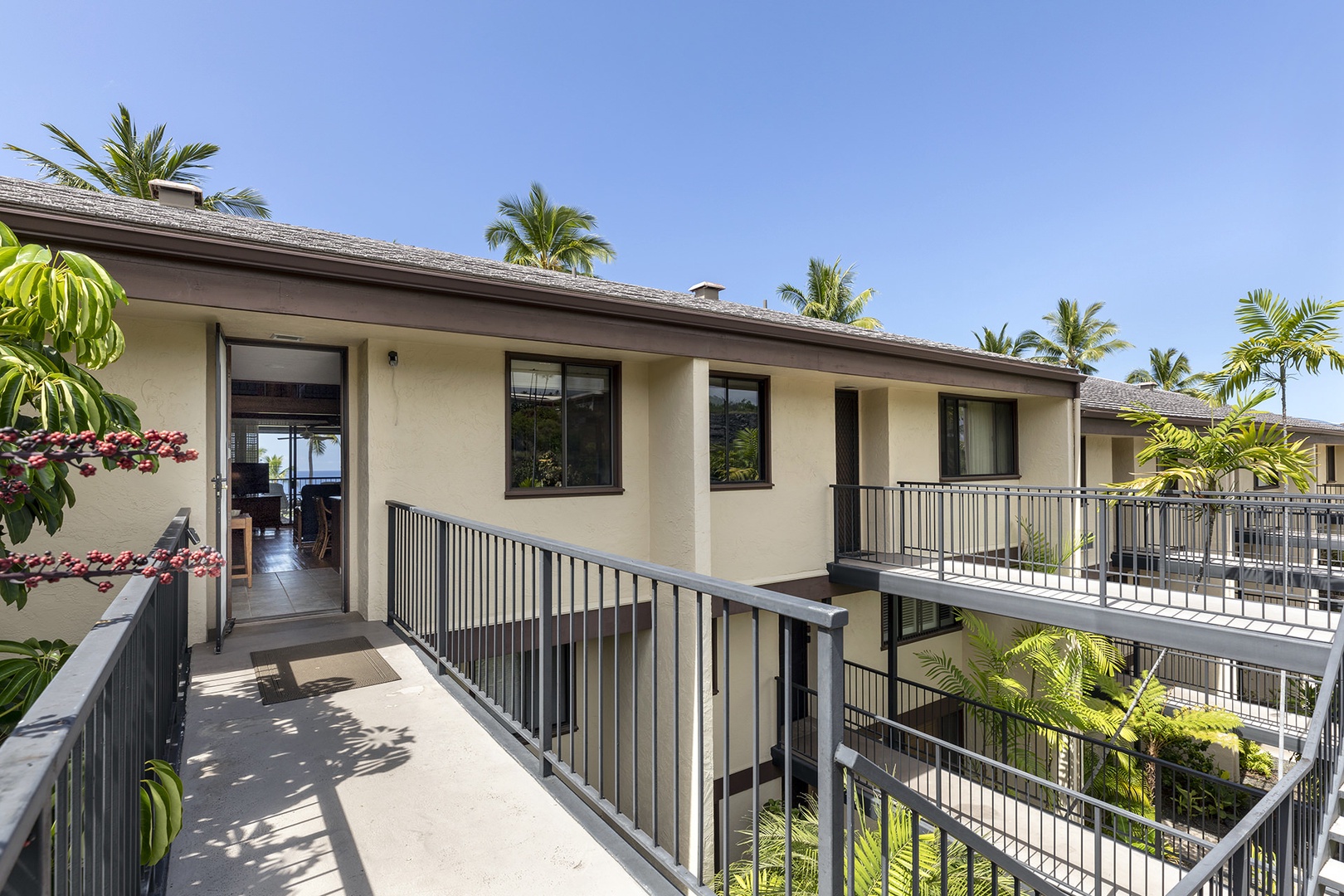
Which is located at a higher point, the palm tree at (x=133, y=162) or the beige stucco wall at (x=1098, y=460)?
the palm tree at (x=133, y=162)

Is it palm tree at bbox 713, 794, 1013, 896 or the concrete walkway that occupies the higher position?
the concrete walkway

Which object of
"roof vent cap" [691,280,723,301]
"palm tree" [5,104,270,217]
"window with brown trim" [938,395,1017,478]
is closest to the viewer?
"window with brown trim" [938,395,1017,478]

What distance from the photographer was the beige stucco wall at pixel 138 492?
198 inches

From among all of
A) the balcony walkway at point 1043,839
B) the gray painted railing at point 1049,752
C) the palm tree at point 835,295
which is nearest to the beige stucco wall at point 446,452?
the balcony walkway at point 1043,839

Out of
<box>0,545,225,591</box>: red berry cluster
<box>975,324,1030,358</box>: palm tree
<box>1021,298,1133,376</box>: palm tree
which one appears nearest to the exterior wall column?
<box>0,545,225,591</box>: red berry cluster

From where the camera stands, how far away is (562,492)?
24.7 feet

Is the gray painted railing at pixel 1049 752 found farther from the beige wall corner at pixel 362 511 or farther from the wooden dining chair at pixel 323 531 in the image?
the wooden dining chair at pixel 323 531

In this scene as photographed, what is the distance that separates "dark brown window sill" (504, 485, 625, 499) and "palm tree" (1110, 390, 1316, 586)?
7574 mm

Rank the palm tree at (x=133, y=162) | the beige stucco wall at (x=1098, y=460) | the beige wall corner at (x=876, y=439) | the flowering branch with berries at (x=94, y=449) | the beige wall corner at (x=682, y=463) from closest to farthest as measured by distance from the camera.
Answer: the flowering branch with berries at (x=94, y=449) < the beige wall corner at (x=682, y=463) < the beige wall corner at (x=876, y=439) < the beige stucco wall at (x=1098, y=460) < the palm tree at (x=133, y=162)

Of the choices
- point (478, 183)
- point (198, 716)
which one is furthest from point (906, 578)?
point (478, 183)

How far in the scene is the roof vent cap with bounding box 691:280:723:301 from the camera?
493 inches

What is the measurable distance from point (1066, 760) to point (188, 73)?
21.7 meters

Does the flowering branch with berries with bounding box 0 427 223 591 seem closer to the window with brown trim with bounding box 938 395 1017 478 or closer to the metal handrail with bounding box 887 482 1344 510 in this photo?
the metal handrail with bounding box 887 482 1344 510

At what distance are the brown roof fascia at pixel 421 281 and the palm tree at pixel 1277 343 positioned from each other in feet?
12.5
